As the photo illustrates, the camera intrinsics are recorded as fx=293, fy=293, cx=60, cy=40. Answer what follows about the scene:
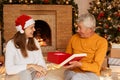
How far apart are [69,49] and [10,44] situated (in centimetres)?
81

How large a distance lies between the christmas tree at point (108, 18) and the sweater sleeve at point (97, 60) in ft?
7.93

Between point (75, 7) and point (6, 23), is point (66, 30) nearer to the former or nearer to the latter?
point (75, 7)

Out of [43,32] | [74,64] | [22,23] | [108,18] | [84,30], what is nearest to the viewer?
[22,23]

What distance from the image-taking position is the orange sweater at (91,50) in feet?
9.05

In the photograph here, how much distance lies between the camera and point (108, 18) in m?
5.30

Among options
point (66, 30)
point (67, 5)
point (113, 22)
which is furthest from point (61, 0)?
point (113, 22)

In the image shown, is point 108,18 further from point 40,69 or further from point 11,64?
point 11,64

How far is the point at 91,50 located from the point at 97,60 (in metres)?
0.17

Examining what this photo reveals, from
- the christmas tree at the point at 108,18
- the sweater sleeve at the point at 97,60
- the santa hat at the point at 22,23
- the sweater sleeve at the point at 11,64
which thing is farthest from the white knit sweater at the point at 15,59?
the christmas tree at the point at 108,18

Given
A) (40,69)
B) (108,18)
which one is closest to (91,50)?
(40,69)

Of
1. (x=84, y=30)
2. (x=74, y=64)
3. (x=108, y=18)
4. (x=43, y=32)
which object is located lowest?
(x=43, y=32)

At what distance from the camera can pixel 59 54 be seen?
269cm

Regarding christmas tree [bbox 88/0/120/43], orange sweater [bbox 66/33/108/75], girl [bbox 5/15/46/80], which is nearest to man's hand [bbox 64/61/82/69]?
orange sweater [bbox 66/33/108/75]

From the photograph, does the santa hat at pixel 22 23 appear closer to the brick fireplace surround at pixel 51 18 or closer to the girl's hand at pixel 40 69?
the girl's hand at pixel 40 69
